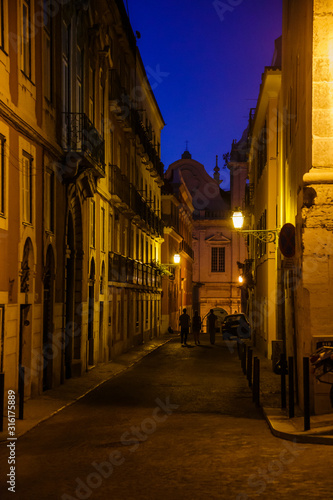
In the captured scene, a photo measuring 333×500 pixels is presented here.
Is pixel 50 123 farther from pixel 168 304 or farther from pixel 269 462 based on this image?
pixel 168 304

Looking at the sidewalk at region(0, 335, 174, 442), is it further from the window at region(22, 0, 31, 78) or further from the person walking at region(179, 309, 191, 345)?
the person walking at region(179, 309, 191, 345)

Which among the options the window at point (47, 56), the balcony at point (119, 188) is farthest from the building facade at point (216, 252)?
the window at point (47, 56)

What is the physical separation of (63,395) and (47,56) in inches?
300

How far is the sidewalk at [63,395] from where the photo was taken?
12.0 m

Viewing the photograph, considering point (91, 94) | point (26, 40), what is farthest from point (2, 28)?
point (91, 94)

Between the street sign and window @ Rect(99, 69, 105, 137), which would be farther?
window @ Rect(99, 69, 105, 137)

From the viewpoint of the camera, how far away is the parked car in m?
40.4

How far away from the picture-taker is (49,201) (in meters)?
16.9

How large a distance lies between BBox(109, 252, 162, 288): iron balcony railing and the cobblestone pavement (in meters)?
11.1

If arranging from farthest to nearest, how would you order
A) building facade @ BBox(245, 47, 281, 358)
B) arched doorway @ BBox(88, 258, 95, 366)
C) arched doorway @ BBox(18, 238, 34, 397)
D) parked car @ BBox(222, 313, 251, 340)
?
1. parked car @ BBox(222, 313, 251, 340)
2. building facade @ BBox(245, 47, 281, 358)
3. arched doorway @ BBox(88, 258, 95, 366)
4. arched doorway @ BBox(18, 238, 34, 397)

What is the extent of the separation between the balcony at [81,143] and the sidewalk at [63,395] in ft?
17.1

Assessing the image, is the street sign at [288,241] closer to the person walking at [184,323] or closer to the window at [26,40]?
the window at [26,40]

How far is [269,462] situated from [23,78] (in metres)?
9.21

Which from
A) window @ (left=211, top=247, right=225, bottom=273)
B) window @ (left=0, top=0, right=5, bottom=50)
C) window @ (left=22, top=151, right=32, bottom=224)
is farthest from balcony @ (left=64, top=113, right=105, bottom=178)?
window @ (left=211, top=247, right=225, bottom=273)
